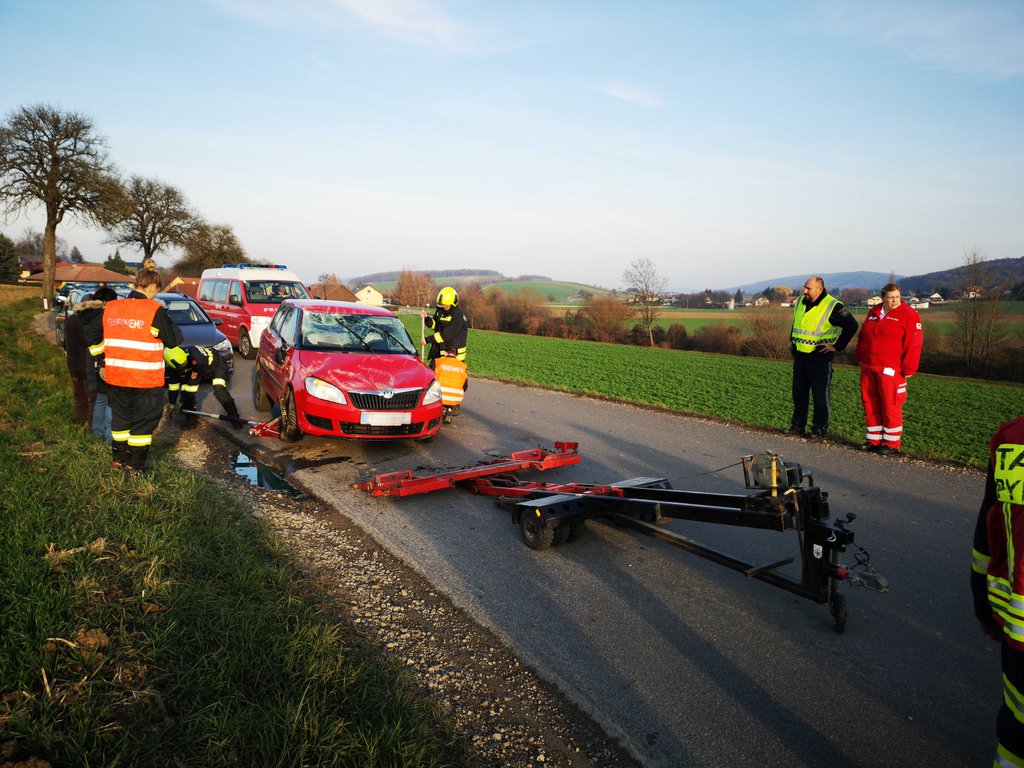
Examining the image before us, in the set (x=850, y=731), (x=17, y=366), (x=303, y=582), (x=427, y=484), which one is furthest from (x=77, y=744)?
(x=17, y=366)

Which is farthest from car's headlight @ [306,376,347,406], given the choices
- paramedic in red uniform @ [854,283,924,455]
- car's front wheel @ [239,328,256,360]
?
car's front wheel @ [239,328,256,360]

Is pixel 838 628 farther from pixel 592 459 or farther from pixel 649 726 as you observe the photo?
pixel 592 459

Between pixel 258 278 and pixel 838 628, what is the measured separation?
17.2 meters

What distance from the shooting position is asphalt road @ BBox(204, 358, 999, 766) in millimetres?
2988

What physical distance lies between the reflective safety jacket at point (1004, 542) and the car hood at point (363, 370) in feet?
19.7

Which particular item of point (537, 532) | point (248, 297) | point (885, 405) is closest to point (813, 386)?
point (885, 405)

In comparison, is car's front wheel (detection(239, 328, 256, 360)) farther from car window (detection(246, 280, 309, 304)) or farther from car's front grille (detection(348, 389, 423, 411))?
car's front grille (detection(348, 389, 423, 411))

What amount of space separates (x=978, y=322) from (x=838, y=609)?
3266cm

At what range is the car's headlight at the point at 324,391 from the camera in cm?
727

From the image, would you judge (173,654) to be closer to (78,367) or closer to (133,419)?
(133,419)

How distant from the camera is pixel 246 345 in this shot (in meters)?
17.2

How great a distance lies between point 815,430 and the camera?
933cm

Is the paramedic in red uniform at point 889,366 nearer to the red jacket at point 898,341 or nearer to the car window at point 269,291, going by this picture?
the red jacket at point 898,341

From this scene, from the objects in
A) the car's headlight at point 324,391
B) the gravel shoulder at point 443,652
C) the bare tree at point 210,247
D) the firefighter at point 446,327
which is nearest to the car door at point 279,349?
the car's headlight at point 324,391
